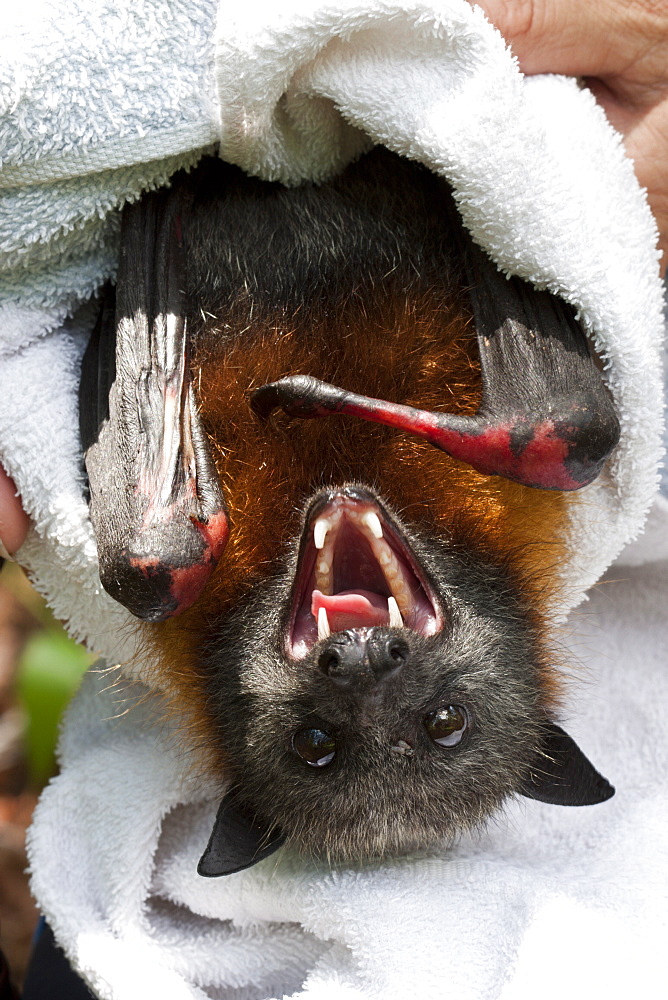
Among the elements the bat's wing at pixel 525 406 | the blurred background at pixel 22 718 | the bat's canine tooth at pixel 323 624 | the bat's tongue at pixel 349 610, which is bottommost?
the blurred background at pixel 22 718

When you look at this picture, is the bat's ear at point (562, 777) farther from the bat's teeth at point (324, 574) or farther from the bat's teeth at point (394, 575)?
the bat's teeth at point (324, 574)

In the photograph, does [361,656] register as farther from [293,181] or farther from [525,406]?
[293,181]

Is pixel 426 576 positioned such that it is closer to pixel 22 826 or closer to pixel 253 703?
pixel 253 703

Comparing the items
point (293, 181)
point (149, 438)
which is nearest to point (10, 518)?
point (149, 438)

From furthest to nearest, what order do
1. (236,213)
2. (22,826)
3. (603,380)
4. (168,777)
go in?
1. (22,826)
2. (168,777)
3. (236,213)
4. (603,380)

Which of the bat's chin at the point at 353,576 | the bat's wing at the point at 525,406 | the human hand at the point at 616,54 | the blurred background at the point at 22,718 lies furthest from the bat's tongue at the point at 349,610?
the blurred background at the point at 22,718

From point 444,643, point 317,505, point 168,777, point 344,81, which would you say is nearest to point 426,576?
point 444,643
